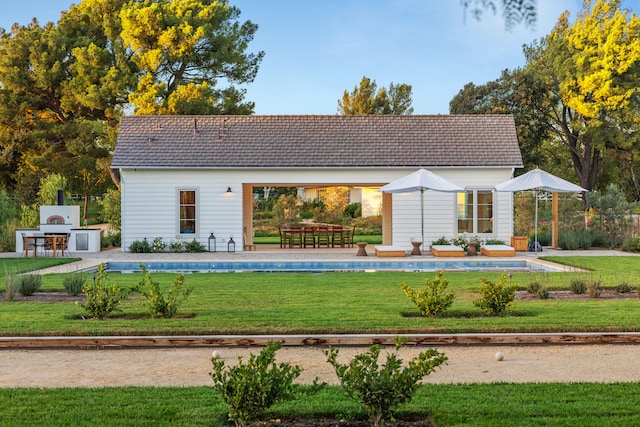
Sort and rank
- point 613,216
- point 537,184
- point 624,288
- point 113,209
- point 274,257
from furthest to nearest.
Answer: point 113,209 < point 613,216 < point 537,184 < point 274,257 < point 624,288

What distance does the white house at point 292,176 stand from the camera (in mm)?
20047

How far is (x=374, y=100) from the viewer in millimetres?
42062

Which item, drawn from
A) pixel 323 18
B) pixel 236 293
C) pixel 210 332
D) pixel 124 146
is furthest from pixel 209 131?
pixel 323 18

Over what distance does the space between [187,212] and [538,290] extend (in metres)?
12.2

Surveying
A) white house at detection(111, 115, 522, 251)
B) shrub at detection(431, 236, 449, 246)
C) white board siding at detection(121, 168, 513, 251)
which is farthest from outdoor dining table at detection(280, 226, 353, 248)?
shrub at detection(431, 236, 449, 246)

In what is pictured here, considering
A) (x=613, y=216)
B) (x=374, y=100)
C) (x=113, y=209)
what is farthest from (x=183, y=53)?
(x=613, y=216)

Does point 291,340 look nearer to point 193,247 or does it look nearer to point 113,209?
point 193,247

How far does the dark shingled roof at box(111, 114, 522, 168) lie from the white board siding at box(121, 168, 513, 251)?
31cm

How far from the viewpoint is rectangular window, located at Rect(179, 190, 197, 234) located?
66.3 ft

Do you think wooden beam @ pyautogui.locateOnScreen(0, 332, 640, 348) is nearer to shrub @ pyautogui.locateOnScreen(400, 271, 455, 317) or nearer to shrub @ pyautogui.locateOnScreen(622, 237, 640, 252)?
shrub @ pyautogui.locateOnScreen(400, 271, 455, 317)

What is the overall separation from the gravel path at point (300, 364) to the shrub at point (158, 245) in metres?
12.8

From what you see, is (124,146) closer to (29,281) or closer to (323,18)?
(29,281)

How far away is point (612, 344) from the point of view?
749 centimetres

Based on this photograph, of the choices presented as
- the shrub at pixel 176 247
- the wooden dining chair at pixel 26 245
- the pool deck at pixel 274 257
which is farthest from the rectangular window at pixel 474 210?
the wooden dining chair at pixel 26 245
